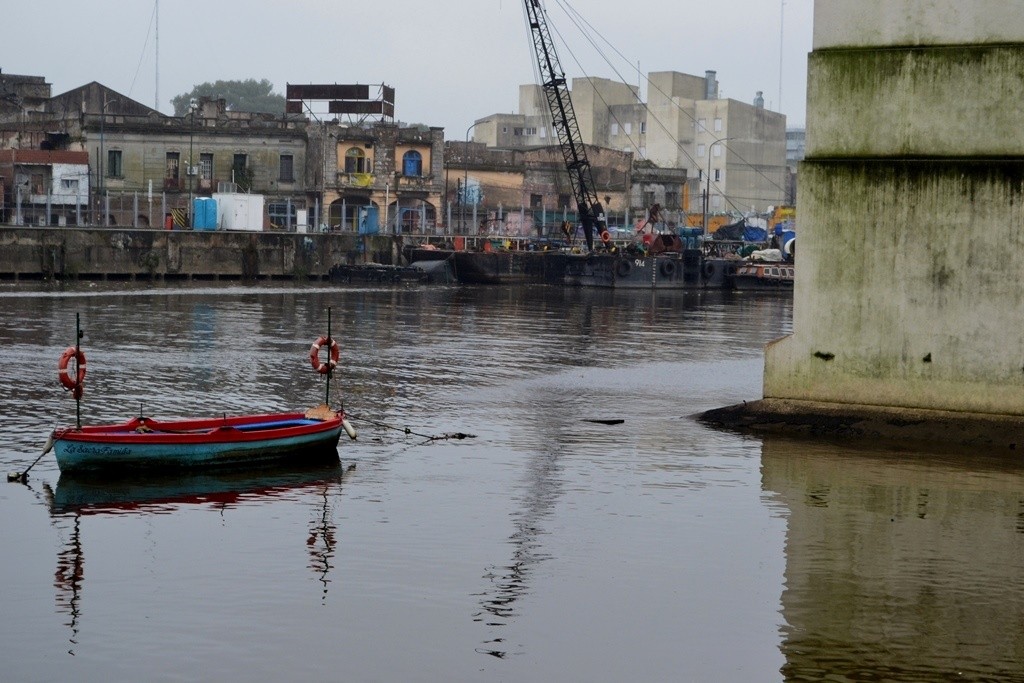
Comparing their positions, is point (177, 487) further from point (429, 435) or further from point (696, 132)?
point (696, 132)

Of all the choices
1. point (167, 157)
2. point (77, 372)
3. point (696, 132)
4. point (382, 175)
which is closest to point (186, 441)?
point (77, 372)

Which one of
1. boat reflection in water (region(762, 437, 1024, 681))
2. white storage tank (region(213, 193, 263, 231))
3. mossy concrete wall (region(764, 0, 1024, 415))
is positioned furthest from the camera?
white storage tank (region(213, 193, 263, 231))

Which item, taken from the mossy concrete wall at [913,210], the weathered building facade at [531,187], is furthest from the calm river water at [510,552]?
the weathered building facade at [531,187]

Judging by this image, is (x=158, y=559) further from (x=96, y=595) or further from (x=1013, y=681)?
(x=1013, y=681)

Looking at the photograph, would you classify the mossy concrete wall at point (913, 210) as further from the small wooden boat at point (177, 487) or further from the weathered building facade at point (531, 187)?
the weathered building facade at point (531, 187)

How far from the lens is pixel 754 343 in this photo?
4403cm

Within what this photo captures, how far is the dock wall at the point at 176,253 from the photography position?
7338 centimetres

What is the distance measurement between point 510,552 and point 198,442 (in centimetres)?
559

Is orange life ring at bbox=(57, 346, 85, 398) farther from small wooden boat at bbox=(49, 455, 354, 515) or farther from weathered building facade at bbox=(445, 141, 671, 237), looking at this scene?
weathered building facade at bbox=(445, 141, 671, 237)

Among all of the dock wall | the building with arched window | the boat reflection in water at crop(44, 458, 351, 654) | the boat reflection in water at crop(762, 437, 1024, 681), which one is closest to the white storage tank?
the dock wall

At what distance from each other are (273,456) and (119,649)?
8139 mm

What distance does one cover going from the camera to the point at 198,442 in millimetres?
18797

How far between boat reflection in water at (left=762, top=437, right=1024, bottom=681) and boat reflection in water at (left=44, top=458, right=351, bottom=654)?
506 cm

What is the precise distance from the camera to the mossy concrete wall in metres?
21.3
